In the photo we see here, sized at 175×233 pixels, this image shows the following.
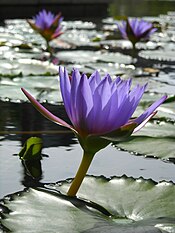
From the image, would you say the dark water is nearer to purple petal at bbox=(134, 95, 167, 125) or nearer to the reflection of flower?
purple petal at bbox=(134, 95, 167, 125)

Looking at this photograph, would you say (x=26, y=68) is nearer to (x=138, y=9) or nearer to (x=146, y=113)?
(x=146, y=113)

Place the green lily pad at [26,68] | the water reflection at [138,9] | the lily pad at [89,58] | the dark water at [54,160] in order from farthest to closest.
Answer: the water reflection at [138,9] → the lily pad at [89,58] → the green lily pad at [26,68] → the dark water at [54,160]

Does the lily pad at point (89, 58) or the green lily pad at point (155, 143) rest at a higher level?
the green lily pad at point (155, 143)

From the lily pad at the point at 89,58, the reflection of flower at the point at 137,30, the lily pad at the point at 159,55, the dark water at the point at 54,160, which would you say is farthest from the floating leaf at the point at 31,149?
the lily pad at the point at 159,55

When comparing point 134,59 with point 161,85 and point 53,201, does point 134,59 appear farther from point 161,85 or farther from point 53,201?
point 53,201

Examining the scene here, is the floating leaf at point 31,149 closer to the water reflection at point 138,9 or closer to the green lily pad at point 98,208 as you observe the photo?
the green lily pad at point 98,208
